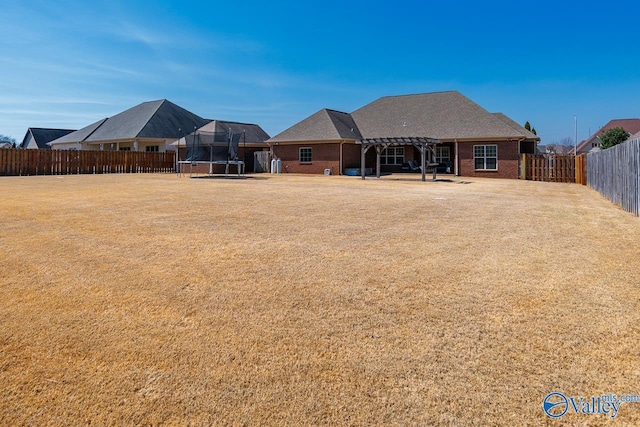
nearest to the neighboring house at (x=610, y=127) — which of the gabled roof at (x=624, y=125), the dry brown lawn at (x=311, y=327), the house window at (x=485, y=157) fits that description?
the gabled roof at (x=624, y=125)

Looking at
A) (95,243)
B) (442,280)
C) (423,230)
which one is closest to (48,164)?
(95,243)

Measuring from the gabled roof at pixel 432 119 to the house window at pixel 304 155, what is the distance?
4.48 m

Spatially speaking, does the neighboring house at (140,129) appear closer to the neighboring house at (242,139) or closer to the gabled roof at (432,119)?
the neighboring house at (242,139)

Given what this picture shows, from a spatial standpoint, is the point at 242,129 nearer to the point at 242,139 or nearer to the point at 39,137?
the point at 242,139

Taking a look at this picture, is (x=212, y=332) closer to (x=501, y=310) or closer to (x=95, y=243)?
(x=501, y=310)

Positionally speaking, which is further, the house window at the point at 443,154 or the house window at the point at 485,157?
the house window at the point at 443,154

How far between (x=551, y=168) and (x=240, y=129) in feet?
73.7

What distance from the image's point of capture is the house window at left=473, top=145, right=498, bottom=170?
25250mm

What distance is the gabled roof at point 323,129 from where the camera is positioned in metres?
27.6

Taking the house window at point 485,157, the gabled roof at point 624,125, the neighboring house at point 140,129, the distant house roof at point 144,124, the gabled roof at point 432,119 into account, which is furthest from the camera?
the gabled roof at point 624,125

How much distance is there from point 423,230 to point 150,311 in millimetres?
4502

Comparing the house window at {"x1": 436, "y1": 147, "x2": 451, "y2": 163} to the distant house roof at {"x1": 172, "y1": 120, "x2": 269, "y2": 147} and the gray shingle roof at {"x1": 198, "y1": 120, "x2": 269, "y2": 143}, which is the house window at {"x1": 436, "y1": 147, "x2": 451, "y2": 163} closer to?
the distant house roof at {"x1": 172, "y1": 120, "x2": 269, "y2": 147}

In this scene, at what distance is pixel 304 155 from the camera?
2900cm

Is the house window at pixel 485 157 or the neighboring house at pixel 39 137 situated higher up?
the neighboring house at pixel 39 137
